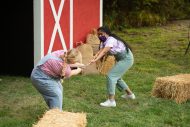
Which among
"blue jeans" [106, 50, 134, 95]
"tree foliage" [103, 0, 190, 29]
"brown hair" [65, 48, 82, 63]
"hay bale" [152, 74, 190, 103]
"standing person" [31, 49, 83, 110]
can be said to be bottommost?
"tree foliage" [103, 0, 190, 29]

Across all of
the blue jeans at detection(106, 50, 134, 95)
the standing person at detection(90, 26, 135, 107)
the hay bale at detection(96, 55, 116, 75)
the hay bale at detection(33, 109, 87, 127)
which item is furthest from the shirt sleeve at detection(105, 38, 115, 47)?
the hay bale at detection(96, 55, 116, 75)

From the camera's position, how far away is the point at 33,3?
38.9 ft

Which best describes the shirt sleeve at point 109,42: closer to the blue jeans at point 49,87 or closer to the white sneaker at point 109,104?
the white sneaker at point 109,104

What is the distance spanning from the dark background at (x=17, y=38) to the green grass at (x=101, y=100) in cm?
51

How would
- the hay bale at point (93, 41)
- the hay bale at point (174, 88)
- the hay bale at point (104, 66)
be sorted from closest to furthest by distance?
the hay bale at point (174, 88) → the hay bale at point (104, 66) → the hay bale at point (93, 41)

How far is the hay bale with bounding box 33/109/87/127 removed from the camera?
598cm

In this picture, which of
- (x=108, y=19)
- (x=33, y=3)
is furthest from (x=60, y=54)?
(x=108, y=19)

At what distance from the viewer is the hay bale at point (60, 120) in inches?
235

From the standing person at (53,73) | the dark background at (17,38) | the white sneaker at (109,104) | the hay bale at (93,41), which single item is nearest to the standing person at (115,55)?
the white sneaker at (109,104)

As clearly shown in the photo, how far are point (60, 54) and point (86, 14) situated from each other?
678 cm

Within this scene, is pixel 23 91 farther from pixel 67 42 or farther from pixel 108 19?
pixel 108 19

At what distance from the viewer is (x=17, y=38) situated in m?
12.4

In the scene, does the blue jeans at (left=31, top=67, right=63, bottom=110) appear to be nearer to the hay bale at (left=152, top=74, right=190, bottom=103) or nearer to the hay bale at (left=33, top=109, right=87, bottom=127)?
the hay bale at (left=33, top=109, right=87, bottom=127)

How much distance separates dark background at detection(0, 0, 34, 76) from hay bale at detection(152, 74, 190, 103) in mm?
3715
